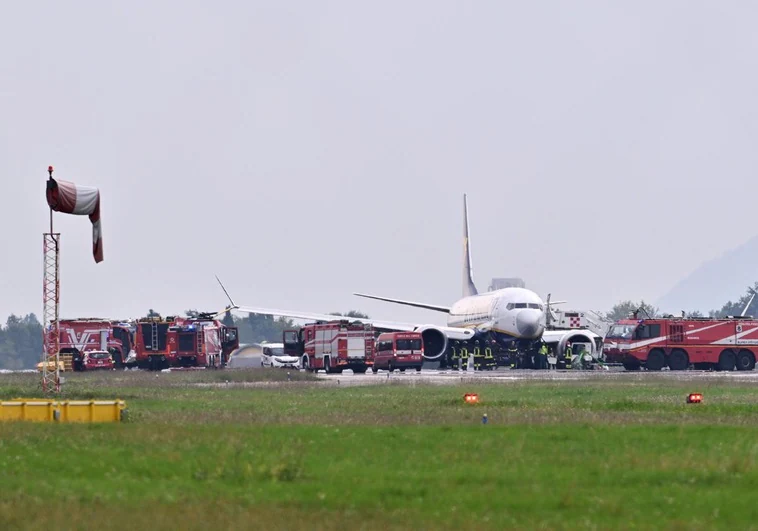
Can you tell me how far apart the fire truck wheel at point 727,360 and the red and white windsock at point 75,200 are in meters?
50.3

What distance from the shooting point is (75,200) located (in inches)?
1821

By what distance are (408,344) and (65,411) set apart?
62.3 meters

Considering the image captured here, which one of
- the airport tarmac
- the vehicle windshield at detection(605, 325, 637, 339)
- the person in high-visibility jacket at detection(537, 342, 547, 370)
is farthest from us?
the person in high-visibility jacket at detection(537, 342, 547, 370)

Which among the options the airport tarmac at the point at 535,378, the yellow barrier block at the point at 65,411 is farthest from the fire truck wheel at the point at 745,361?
the yellow barrier block at the point at 65,411

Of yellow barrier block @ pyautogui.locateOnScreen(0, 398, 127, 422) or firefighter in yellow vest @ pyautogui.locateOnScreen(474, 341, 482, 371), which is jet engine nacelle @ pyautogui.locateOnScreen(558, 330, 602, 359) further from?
yellow barrier block @ pyautogui.locateOnScreen(0, 398, 127, 422)

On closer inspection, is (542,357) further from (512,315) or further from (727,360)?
(727,360)

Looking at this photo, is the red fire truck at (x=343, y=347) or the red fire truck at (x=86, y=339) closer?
the red fire truck at (x=343, y=347)

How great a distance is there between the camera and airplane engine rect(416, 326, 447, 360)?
97.9 metres

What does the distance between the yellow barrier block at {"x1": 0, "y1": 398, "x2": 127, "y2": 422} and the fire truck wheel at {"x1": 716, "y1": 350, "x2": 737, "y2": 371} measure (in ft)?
210

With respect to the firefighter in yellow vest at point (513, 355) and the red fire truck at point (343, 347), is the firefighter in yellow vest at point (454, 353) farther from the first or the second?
the red fire truck at point (343, 347)

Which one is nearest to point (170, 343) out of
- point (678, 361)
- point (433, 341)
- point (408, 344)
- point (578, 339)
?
point (408, 344)

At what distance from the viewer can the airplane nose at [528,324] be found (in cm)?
9250

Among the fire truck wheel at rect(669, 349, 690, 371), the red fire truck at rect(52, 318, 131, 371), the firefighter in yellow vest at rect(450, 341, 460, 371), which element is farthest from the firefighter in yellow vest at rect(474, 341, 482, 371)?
the red fire truck at rect(52, 318, 131, 371)

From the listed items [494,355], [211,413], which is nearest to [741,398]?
[211,413]
